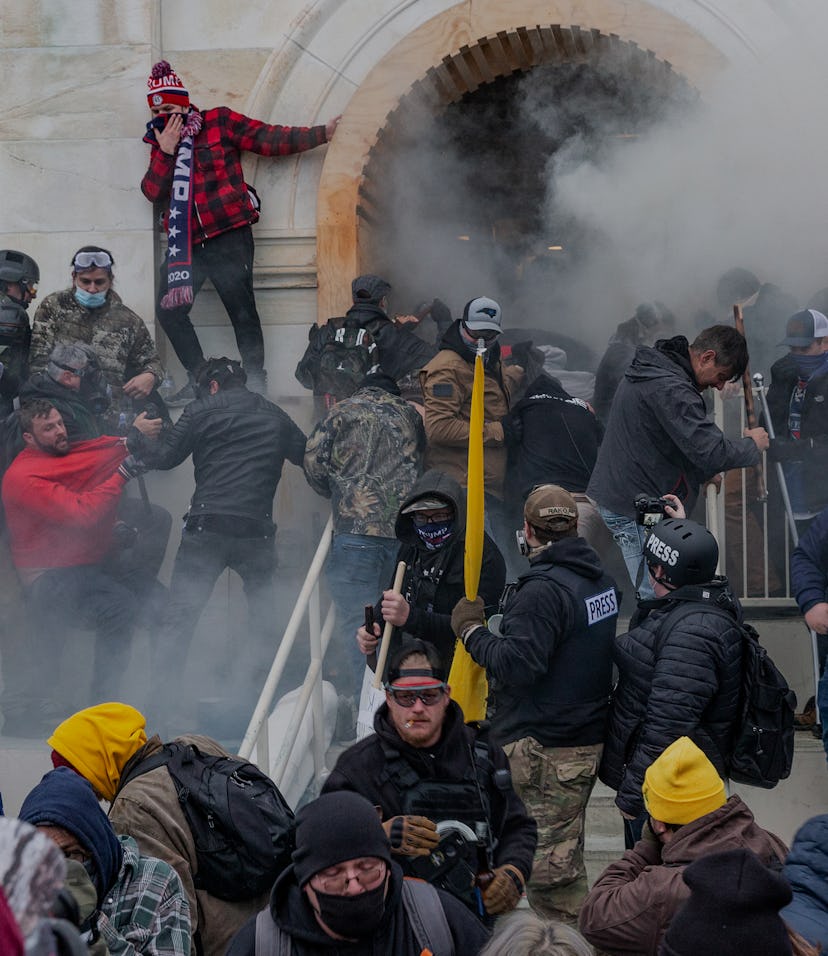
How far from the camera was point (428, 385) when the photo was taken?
22.6ft

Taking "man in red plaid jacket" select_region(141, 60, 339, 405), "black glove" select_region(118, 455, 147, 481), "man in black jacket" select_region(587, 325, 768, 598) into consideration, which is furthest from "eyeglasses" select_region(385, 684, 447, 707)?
"man in red plaid jacket" select_region(141, 60, 339, 405)

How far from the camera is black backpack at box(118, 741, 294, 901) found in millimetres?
3750

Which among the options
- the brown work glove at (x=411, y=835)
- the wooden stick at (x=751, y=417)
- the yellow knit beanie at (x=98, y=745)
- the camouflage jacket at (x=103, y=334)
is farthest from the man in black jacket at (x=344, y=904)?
the camouflage jacket at (x=103, y=334)

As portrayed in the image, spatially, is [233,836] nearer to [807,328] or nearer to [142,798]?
[142,798]

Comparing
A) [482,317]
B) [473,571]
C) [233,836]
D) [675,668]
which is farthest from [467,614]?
[482,317]

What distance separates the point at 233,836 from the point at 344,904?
29.3 inches

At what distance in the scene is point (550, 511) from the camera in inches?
199

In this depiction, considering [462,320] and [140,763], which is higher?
[462,320]

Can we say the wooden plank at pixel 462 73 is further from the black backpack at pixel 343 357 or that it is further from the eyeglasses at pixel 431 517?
the eyeglasses at pixel 431 517

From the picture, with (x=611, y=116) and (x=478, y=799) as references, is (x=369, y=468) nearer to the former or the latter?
(x=478, y=799)

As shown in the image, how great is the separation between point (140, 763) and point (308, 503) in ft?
15.1

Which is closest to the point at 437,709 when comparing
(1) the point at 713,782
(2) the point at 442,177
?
(1) the point at 713,782

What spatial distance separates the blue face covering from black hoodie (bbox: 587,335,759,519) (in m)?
0.87

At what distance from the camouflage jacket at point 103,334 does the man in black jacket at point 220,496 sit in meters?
0.85
